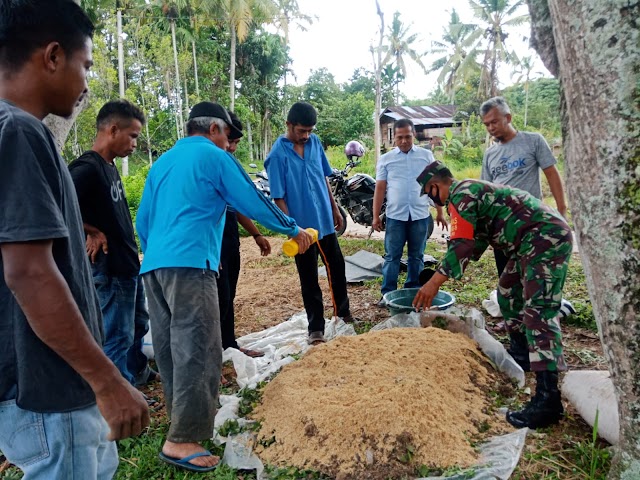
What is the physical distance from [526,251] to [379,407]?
1.18 m

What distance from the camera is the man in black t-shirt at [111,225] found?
107 inches

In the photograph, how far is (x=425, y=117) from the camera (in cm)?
2964

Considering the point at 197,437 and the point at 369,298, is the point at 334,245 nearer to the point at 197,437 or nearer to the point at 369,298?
the point at 369,298

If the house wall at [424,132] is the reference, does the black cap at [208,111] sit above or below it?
below

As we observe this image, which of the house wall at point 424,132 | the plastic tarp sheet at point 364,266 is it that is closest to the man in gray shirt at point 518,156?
the plastic tarp sheet at point 364,266

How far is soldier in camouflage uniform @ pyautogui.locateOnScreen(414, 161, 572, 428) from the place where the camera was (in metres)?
2.45

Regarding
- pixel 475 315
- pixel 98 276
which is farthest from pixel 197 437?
pixel 475 315

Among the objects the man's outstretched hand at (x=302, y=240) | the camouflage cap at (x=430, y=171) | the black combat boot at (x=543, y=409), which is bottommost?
the black combat boot at (x=543, y=409)

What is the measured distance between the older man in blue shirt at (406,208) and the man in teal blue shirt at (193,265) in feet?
7.57

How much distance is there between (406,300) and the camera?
3.80 meters

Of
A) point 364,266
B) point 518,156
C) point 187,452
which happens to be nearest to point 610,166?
point 187,452

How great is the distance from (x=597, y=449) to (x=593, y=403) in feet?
0.81

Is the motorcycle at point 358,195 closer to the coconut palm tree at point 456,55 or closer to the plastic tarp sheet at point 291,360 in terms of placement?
the plastic tarp sheet at point 291,360

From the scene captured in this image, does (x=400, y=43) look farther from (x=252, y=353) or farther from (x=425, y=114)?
(x=252, y=353)
